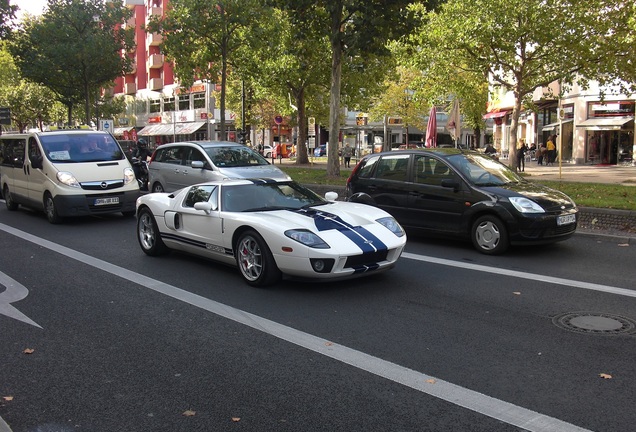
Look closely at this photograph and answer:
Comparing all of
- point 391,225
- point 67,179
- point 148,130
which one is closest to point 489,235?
point 391,225

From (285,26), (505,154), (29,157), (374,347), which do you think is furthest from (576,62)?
(505,154)

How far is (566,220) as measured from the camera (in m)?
8.56

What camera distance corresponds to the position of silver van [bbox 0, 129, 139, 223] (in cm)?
1195

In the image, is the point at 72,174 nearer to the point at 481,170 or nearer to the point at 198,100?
the point at 481,170

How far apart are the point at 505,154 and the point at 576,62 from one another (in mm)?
26801

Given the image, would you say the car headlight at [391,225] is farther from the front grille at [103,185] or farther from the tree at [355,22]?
the tree at [355,22]

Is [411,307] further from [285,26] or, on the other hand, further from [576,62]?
[285,26]

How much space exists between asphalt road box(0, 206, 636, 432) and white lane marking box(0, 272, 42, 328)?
0.03 meters

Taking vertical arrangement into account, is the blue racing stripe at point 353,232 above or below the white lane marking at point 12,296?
above

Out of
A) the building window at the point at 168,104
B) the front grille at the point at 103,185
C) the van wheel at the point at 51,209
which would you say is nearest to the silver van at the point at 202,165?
the front grille at the point at 103,185

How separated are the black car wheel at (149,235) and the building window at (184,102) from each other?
5811cm

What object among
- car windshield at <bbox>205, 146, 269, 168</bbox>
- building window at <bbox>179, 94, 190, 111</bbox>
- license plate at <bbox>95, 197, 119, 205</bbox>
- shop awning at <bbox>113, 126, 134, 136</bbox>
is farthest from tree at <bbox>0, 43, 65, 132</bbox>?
license plate at <bbox>95, 197, 119, 205</bbox>

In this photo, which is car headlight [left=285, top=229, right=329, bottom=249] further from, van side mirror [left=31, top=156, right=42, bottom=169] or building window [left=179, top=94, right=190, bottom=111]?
building window [left=179, top=94, right=190, bottom=111]

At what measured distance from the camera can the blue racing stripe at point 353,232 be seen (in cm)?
647
